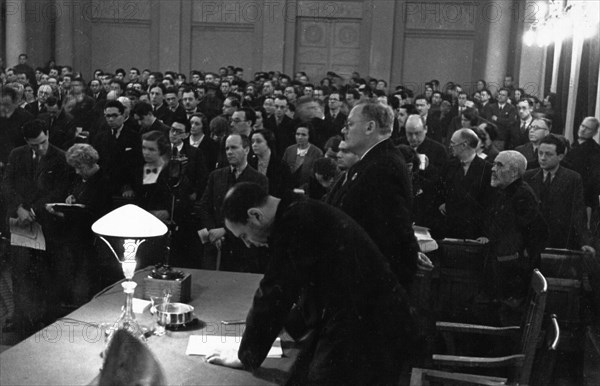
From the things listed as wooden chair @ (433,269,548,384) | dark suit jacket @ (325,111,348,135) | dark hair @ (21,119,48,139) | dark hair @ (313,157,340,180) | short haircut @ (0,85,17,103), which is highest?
short haircut @ (0,85,17,103)

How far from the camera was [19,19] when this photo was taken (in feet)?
50.5

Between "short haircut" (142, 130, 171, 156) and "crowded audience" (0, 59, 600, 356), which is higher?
"short haircut" (142, 130, 171, 156)

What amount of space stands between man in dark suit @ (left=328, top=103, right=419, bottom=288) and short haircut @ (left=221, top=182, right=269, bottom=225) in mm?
877

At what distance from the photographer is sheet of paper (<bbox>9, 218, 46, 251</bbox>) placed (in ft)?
17.4

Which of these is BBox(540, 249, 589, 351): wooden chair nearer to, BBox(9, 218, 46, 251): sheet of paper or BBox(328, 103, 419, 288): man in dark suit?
BBox(328, 103, 419, 288): man in dark suit

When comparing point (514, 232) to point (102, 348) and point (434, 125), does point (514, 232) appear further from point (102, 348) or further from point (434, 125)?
point (434, 125)

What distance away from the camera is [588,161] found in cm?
680

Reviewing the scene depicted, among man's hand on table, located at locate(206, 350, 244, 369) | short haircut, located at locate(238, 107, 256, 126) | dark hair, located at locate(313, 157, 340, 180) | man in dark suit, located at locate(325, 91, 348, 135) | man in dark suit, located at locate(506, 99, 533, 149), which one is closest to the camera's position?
man's hand on table, located at locate(206, 350, 244, 369)

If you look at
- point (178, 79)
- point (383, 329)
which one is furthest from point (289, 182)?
point (178, 79)

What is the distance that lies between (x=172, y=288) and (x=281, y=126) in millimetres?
4874

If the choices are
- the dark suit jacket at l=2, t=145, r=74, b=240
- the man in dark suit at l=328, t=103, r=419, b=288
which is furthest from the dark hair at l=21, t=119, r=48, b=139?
the man in dark suit at l=328, t=103, r=419, b=288

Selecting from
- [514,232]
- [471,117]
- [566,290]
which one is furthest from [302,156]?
[566,290]

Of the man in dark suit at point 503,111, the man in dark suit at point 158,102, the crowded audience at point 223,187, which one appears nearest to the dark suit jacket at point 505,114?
the man in dark suit at point 503,111

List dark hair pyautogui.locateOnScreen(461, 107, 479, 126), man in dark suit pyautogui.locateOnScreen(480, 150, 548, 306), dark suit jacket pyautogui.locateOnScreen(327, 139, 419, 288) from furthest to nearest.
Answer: dark hair pyautogui.locateOnScreen(461, 107, 479, 126) → man in dark suit pyautogui.locateOnScreen(480, 150, 548, 306) → dark suit jacket pyautogui.locateOnScreen(327, 139, 419, 288)
